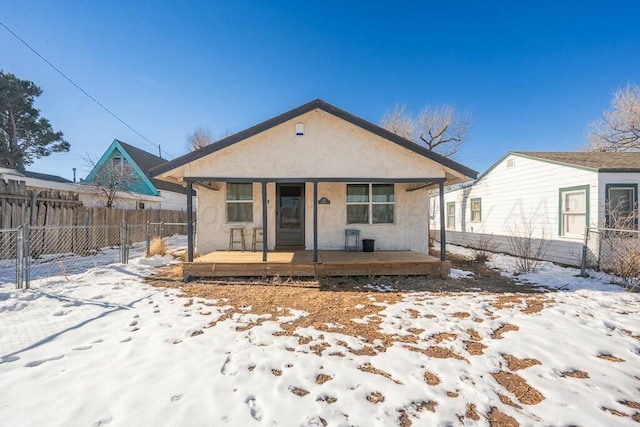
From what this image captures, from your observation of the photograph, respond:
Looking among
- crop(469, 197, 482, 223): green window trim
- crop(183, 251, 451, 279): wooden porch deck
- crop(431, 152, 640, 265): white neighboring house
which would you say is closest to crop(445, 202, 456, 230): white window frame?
crop(469, 197, 482, 223): green window trim

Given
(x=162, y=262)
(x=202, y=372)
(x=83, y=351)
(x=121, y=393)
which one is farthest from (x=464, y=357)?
(x=162, y=262)

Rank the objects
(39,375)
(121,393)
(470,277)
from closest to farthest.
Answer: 1. (121,393)
2. (39,375)
3. (470,277)

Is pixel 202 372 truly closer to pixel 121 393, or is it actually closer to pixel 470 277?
pixel 121 393

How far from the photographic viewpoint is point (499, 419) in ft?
7.13

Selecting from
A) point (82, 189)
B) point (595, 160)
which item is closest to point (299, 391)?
point (595, 160)

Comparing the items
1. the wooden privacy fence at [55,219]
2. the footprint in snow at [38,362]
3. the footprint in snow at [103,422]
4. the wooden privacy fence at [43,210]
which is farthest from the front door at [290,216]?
the wooden privacy fence at [43,210]

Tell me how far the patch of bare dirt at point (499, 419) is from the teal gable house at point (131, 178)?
16611 mm

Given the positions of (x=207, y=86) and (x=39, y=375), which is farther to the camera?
(x=207, y=86)

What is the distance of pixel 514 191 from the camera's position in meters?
10.9

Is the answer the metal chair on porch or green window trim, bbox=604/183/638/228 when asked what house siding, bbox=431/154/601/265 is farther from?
the metal chair on porch

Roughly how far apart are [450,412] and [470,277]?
5.67m

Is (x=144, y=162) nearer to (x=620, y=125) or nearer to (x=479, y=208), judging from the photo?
(x=479, y=208)

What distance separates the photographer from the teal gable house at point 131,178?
46.3ft

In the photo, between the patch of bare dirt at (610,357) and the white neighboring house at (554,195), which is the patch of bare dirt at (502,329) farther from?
the white neighboring house at (554,195)
